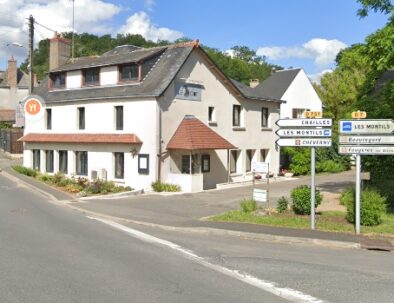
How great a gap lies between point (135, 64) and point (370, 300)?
2283 cm

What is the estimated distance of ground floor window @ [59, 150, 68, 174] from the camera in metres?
31.7

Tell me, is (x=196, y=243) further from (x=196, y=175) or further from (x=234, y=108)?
(x=234, y=108)

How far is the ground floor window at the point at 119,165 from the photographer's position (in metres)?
27.8

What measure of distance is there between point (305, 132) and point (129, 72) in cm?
1661

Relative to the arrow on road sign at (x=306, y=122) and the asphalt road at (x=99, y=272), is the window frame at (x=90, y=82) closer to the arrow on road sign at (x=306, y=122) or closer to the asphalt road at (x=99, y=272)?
the asphalt road at (x=99, y=272)

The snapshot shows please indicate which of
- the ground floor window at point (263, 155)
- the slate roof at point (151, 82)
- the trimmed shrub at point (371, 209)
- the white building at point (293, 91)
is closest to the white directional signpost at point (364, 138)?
the trimmed shrub at point (371, 209)

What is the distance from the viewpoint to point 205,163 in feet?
94.2

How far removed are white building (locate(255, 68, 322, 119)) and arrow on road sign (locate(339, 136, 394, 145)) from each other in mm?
31214

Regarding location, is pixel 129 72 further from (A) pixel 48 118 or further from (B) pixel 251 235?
(B) pixel 251 235

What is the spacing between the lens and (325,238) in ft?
39.6

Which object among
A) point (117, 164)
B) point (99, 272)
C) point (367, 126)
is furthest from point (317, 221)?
point (117, 164)

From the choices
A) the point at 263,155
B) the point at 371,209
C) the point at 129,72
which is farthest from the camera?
the point at 263,155

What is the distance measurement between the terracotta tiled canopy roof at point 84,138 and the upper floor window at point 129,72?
3.33 m

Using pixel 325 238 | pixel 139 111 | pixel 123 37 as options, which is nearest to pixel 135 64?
pixel 139 111
